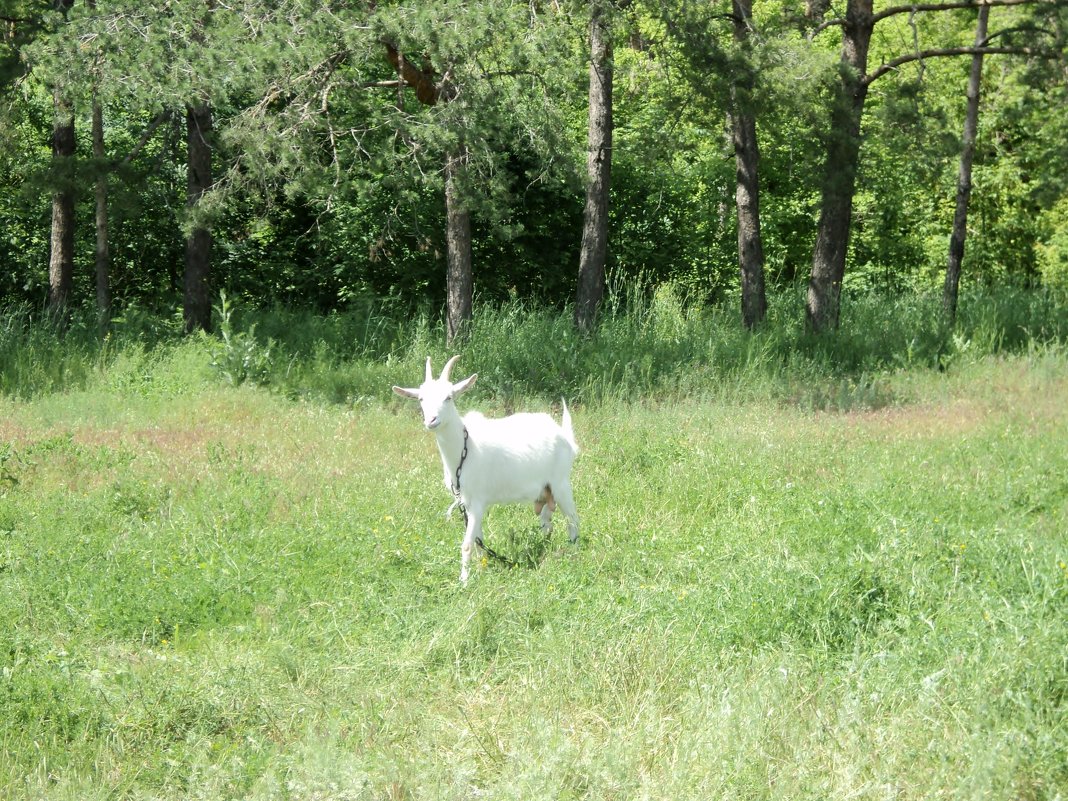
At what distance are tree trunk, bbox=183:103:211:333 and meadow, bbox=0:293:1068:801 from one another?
5040mm

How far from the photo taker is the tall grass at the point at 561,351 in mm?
15539

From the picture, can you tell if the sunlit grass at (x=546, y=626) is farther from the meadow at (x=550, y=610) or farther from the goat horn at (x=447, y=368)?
the goat horn at (x=447, y=368)

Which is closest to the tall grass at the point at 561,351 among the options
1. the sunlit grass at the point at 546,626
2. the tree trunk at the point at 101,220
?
the tree trunk at the point at 101,220

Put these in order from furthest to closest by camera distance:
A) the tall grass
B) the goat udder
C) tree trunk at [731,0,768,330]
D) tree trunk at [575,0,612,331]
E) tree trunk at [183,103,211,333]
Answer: tree trunk at [183,103,211,333]
tree trunk at [731,0,768,330]
tree trunk at [575,0,612,331]
the tall grass
the goat udder

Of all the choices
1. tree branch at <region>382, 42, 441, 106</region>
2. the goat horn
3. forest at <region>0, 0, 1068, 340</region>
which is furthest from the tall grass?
the goat horn

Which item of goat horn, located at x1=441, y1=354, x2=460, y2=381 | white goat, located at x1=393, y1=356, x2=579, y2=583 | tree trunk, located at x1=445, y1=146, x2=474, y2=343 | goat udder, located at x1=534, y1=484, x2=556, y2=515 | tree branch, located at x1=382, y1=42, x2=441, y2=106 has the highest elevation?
tree branch, located at x1=382, y1=42, x2=441, y2=106

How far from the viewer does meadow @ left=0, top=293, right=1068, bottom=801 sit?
5734 millimetres

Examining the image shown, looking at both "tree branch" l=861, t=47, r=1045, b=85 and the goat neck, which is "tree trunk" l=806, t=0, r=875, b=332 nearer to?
"tree branch" l=861, t=47, r=1045, b=85

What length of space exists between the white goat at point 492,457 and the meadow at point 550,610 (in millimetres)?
331

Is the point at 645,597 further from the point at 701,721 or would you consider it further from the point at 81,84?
the point at 81,84

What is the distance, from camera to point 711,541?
8.95m

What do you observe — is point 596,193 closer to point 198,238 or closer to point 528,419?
point 198,238

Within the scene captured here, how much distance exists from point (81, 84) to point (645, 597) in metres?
10.8

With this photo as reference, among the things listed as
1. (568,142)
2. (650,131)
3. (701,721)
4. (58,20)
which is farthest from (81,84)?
(701,721)
